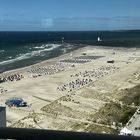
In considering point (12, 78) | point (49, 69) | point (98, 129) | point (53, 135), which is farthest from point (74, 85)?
point (53, 135)

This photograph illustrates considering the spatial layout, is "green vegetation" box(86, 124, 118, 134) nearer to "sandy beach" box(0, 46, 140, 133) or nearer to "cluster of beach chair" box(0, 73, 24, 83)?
"sandy beach" box(0, 46, 140, 133)

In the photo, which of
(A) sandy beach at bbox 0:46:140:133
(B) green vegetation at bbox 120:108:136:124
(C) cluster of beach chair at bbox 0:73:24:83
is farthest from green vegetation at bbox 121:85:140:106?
(C) cluster of beach chair at bbox 0:73:24:83

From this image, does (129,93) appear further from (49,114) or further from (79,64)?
(79,64)

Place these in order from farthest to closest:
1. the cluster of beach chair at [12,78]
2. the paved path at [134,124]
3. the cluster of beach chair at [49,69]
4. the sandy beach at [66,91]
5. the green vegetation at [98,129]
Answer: the cluster of beach chair at [49,69] → the cluster of beach chair at [12,78] → the sandy beach at [66,91] → the green vegetation at [98,129] → the paved path at [134,124]

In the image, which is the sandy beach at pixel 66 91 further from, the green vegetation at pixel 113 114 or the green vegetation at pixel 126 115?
the green vegetation at pixel 126 115

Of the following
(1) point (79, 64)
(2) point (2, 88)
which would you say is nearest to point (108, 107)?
(2) point (2, 88)

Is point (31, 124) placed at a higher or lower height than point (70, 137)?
lower

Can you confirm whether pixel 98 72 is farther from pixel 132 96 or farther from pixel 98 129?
pixel 98 129

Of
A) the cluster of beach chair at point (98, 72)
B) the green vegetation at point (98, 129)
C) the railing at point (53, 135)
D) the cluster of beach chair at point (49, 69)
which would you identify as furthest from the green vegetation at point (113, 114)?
the cluster of beach chair at point (49, 69)
